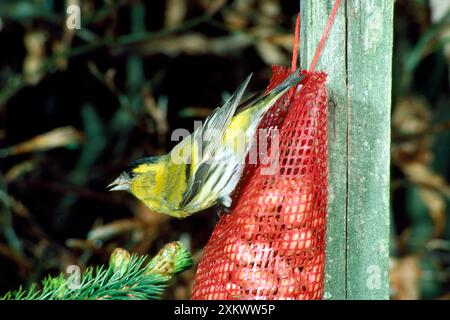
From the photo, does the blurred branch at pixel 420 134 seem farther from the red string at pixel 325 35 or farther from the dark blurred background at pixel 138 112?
the red string at pixel 325 35

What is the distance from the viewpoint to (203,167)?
14.9 ft

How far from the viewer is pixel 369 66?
320 centimetres

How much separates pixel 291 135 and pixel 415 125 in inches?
142

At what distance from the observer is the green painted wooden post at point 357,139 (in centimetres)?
320

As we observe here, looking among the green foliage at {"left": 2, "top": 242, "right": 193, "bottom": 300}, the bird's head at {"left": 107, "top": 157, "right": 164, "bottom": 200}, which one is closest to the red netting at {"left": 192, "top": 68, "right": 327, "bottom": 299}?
the green foliage at {"left": 2, "top": 242, "right": 193, "bottom": 300}

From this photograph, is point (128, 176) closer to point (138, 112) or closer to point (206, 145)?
point (206, 145)

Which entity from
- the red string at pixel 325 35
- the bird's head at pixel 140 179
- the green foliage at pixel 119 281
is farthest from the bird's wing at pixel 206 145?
the green foliage at pixel 119 281

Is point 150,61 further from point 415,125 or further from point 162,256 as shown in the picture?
point 162,256

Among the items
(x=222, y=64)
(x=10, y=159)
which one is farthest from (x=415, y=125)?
(x=10, y=159)

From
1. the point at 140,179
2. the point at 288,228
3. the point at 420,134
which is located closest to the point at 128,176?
the point at 140,179

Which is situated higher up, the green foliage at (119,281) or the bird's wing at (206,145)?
the bird's wing at (206,145)

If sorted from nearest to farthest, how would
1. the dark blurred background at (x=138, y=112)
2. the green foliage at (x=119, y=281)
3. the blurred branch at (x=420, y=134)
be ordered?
the green foliage at (x=119, y=281), the blurred branch at (x=420, y=134), the dark blurred background at (x=138, y=112)
